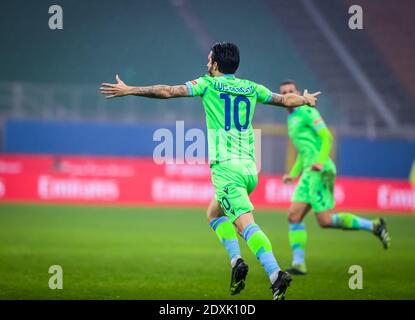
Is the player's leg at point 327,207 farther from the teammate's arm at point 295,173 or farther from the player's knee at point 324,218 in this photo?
the teammate's arm at point 295,173

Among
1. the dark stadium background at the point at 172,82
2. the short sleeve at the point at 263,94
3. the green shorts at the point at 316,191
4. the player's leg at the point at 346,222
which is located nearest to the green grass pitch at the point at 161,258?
the player's leg at the point at 346,222

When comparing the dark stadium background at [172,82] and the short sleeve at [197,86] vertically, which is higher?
the dark stadium background at [172,82]

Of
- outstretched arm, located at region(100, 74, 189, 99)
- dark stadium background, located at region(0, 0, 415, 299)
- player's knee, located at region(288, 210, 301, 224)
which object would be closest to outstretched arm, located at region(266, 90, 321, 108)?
outstretched arm, located at region(100, 74, 189, 99)

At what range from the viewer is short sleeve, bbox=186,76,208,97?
25.0 ft

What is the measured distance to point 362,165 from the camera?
23.8 m

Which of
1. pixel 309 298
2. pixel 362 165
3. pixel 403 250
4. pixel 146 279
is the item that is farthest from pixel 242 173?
pixel 362 165

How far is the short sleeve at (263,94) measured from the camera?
25.9ft

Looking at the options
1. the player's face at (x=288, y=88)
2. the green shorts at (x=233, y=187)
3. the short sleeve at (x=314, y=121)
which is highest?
the player's face at (x=288, y=88)

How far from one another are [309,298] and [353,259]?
4.14 metres

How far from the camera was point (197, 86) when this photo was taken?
766 centimetres

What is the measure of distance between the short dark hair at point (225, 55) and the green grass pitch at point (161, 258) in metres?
2.29

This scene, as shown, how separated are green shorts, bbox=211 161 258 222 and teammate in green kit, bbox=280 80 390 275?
301 centimetres

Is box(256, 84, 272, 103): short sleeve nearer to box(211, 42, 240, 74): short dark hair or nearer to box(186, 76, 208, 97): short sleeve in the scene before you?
box(211, 42, 240, 74): short dark hair

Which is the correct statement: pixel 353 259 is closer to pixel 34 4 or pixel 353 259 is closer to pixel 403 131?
pixel 403 131
